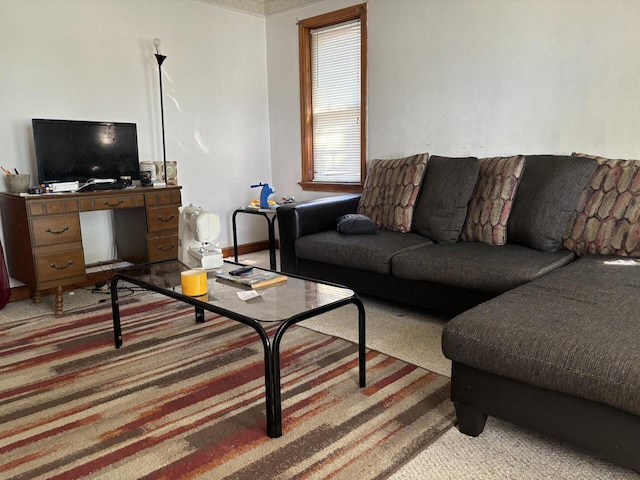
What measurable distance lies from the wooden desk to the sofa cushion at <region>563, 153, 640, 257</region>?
2780 mm

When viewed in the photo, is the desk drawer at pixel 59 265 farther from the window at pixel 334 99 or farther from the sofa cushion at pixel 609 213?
the sofa cushion at pixel 609 213

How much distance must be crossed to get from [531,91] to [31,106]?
11.4 feet

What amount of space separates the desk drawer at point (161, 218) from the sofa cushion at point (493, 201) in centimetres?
216

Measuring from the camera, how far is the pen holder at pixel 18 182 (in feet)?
10.5

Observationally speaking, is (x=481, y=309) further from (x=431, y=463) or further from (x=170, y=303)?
(x=170, y=303)

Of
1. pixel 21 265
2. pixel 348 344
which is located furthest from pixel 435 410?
pixel 21 265

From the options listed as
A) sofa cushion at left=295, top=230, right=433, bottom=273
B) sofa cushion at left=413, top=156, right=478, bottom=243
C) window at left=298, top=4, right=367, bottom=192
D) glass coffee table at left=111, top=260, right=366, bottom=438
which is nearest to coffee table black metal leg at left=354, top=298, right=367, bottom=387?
glass coffee table at left=111, top=260, right=366, bottom=438

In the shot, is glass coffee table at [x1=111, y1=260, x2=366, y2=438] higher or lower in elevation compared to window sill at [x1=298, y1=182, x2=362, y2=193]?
lower

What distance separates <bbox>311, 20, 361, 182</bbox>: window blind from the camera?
423cm

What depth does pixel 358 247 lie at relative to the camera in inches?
116

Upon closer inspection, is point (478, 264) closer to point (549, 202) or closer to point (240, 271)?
point (549, 202)

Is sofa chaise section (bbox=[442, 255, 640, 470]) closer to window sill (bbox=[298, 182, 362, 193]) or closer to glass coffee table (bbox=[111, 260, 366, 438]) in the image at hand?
glass coffee table (bbox=[111, 260, 366, 438])

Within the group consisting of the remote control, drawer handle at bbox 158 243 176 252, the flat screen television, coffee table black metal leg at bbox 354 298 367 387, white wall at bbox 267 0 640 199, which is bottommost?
coffee table black metal leg at bbox 354 298 367 387

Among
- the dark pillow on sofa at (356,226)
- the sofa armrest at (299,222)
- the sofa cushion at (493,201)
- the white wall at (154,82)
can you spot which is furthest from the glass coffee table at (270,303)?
the white wall at (154,82)
